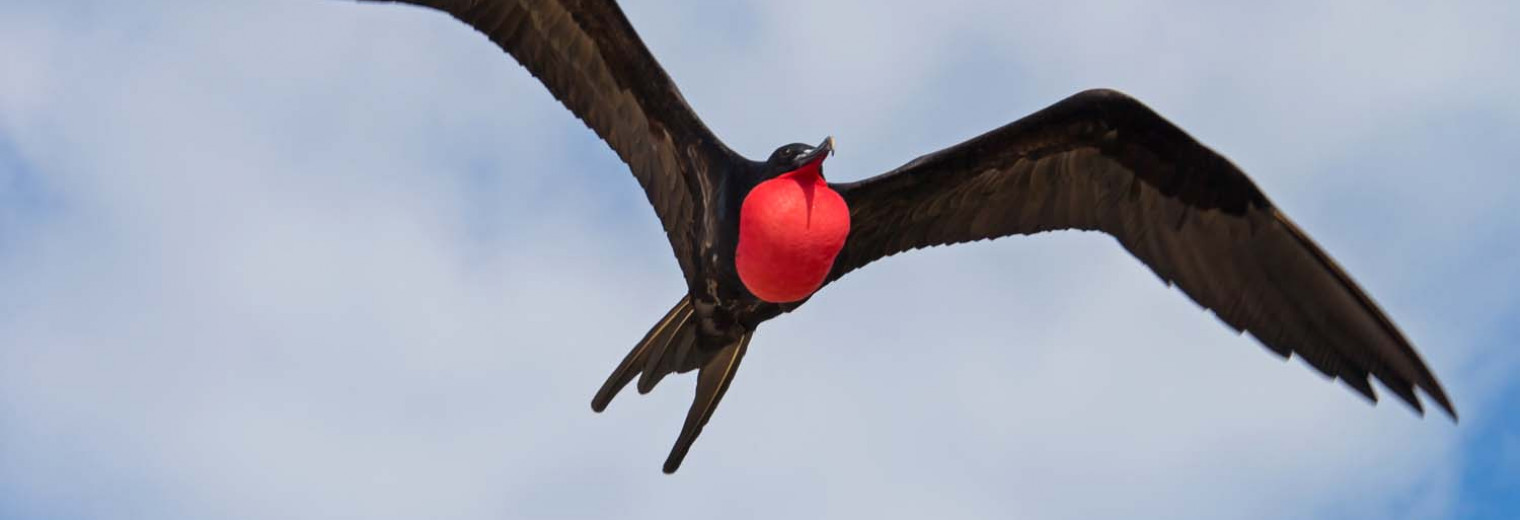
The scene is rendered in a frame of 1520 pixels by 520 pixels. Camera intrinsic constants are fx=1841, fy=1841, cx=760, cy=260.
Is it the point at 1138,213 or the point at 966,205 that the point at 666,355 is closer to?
the point at 966,205

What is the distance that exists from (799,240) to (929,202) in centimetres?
118

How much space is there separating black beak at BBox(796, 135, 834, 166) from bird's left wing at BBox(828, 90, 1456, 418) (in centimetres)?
64

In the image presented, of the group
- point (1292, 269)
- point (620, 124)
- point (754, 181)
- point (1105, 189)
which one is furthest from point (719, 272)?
point (1292, 269)

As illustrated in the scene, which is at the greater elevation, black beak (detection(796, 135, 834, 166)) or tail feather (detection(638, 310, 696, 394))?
black beak (detection(796, 135, 834, 166))

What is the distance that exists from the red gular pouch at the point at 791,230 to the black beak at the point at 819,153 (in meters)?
0.02

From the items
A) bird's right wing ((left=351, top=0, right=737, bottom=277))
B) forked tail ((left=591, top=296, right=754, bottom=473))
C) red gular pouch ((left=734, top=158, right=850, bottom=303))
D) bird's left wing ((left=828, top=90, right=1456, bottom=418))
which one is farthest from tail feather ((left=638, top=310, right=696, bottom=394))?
red gular pouch ((left=734, top=158, right=850, bottom=303))

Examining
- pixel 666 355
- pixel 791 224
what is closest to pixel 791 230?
pixel 791 224

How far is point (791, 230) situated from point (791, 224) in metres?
0.02

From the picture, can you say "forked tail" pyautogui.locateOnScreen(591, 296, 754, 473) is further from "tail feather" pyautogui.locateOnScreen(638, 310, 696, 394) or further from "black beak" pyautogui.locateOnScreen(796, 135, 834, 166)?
"black beak" pyautogui.locateOnScreen(796, 135, 834, 166)

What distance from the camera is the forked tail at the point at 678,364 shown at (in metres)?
7.74

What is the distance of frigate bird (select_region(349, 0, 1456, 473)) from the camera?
739cm

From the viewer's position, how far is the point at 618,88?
304 inches

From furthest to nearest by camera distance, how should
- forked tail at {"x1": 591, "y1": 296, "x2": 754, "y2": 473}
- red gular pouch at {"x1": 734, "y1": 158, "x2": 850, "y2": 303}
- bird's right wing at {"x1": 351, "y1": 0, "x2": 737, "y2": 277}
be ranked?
forked tail at {"x1": 591, "y1": 296, "x2": 754, "y2": 473}, bird's right wing at {"x1": 351, "y1": 0, "x2": 737, "y2": 277}, red gular pouch at {"x1": 734, "y1": 158, "x2": 850, "y2": 303}

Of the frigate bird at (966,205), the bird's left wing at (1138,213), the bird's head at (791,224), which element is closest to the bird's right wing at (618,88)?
the frigate bird at (966,205)
